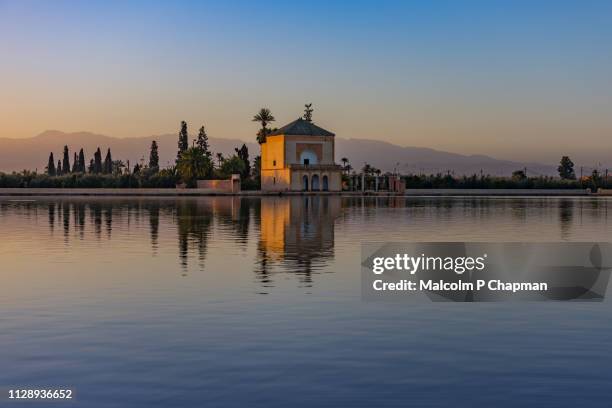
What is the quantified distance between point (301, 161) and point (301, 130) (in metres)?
4.41

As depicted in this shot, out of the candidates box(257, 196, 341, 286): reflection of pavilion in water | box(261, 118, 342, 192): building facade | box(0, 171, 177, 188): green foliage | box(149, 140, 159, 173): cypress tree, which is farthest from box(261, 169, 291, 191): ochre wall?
box(257, 196, 341, 286): reflection of pavilion in water

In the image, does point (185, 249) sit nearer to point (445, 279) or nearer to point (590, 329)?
point (445, 279)

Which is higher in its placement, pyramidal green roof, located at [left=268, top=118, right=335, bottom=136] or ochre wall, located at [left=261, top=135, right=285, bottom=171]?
pyramidal green roof, located at [left=268, top=118, right=335, bottom=136]

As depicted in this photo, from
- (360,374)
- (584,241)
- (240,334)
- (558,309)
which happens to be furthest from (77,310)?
(584,241)

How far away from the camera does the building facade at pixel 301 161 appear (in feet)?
365

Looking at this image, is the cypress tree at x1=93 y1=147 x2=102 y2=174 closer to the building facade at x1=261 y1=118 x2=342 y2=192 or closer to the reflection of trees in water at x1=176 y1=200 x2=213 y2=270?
the building facade at x1=261 y1=118 x2=342 y2=192

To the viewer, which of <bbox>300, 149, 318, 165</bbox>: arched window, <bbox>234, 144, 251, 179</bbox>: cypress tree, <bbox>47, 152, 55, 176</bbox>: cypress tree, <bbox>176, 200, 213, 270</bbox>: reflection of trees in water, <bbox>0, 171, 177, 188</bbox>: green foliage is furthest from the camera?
<bbox>47, 152, 55, 176</bbox>: cypress tree

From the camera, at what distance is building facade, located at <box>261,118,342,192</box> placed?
11119 centimetres

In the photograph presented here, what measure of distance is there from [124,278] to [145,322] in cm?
559

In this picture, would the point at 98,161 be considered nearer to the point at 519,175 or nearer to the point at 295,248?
the point at 519,175

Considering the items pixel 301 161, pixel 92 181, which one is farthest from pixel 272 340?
pixel 92 181

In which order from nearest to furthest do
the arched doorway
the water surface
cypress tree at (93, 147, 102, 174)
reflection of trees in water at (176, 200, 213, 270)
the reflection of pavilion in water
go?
the water surface, the reflection of pavilion in water, reflection of trees in water at (176, 200, 213, 270), the arched doorway, cypress tree at (93, 147, 102, 174)

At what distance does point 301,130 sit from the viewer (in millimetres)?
114500

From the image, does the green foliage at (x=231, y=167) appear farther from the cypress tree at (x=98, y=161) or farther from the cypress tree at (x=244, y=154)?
the cypress tree at (x=98, y=161)
